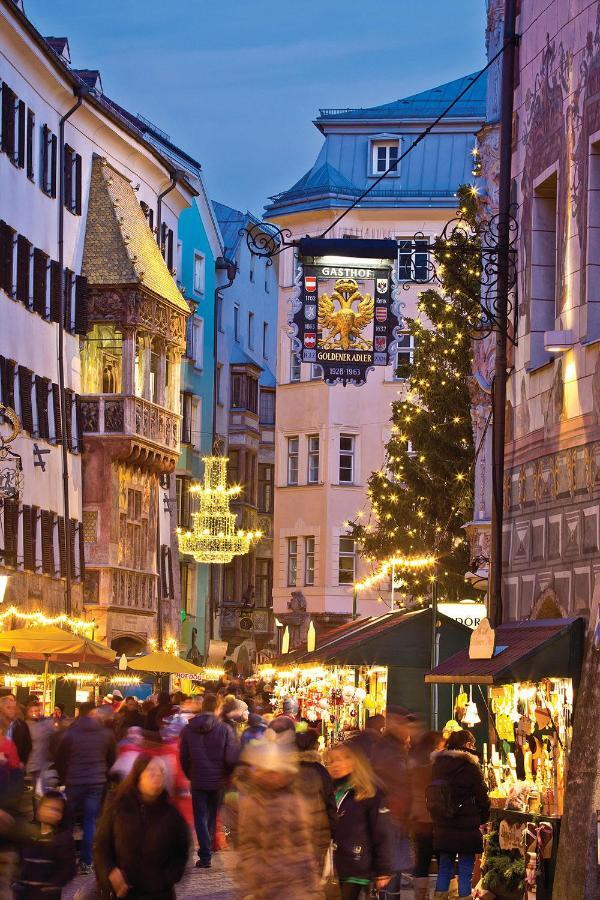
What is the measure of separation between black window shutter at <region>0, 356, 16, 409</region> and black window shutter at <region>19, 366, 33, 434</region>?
0.78 metres

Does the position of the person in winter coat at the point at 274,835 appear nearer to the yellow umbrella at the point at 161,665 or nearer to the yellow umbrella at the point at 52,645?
the yellow umbrella at the point at 52,645

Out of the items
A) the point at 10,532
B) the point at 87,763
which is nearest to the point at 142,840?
the point at 87,763

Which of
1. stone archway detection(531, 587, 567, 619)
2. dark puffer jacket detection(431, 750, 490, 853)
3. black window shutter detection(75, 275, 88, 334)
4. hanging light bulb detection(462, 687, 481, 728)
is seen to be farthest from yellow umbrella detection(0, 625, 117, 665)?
black window shutter detection(75, 275, 88, 334)

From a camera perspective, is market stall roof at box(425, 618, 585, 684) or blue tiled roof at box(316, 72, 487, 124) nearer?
market stall roof at box(425, 618, 585, 684)

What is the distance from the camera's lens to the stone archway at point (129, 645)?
54.0 m

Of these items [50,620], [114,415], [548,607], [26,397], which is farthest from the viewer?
[114,415]

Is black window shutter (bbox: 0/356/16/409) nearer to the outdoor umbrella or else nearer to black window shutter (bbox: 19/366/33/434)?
black window shutter (bbox: 19/366/33/434)

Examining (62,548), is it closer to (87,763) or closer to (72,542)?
(72,542)

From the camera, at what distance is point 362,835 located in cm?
1480

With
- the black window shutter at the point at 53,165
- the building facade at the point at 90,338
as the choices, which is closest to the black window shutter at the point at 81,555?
the building facade at the point at 90,338

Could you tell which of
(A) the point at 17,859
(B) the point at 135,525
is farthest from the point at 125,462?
(A) the point at 17,859

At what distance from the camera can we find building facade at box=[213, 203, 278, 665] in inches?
2901

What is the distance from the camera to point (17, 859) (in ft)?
42.9

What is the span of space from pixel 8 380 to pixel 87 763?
20.9 metres
